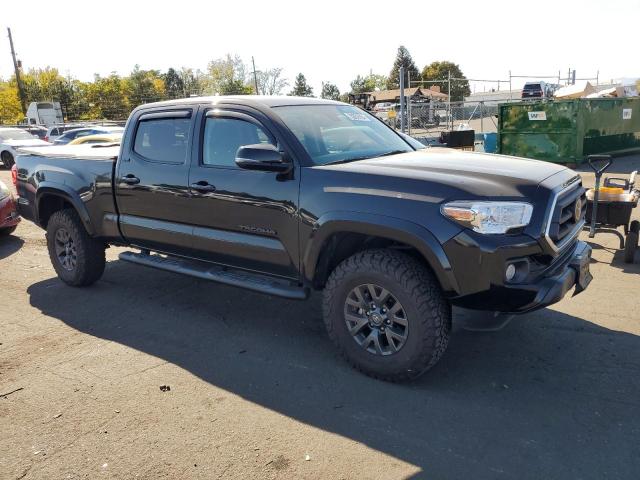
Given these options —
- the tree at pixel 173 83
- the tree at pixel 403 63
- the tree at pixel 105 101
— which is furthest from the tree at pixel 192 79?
the tree at pixel 403 63

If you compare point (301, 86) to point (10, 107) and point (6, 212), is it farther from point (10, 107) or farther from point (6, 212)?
point (6, 212)

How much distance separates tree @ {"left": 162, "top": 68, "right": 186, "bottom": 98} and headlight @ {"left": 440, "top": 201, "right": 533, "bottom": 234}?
65.5 m

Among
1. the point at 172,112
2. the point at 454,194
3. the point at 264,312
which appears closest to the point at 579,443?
the point at 454,194

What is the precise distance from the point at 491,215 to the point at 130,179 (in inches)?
131

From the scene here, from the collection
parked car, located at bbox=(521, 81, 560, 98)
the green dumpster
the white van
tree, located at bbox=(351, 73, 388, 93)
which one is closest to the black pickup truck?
the green dumpster

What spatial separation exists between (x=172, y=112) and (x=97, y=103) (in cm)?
5006

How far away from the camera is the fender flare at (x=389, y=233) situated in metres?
3.25

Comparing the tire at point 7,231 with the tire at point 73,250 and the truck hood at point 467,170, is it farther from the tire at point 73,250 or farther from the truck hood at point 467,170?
the truck hood at point 467,170

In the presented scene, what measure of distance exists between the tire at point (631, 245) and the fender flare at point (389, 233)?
3.49 m

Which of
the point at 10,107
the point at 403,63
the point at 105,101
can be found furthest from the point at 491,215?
the point at 403,63

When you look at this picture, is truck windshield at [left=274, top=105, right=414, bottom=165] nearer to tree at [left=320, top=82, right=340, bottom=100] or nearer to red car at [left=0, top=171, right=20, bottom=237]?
red car at [left=0, top=171, right=20, bottom=237]

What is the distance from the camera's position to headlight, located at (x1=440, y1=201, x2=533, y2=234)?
316 centimetres

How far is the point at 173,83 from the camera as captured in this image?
244ft

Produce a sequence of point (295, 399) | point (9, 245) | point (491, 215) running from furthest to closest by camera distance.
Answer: point (9, 245) < point (295, 399) < point (491, 215)
